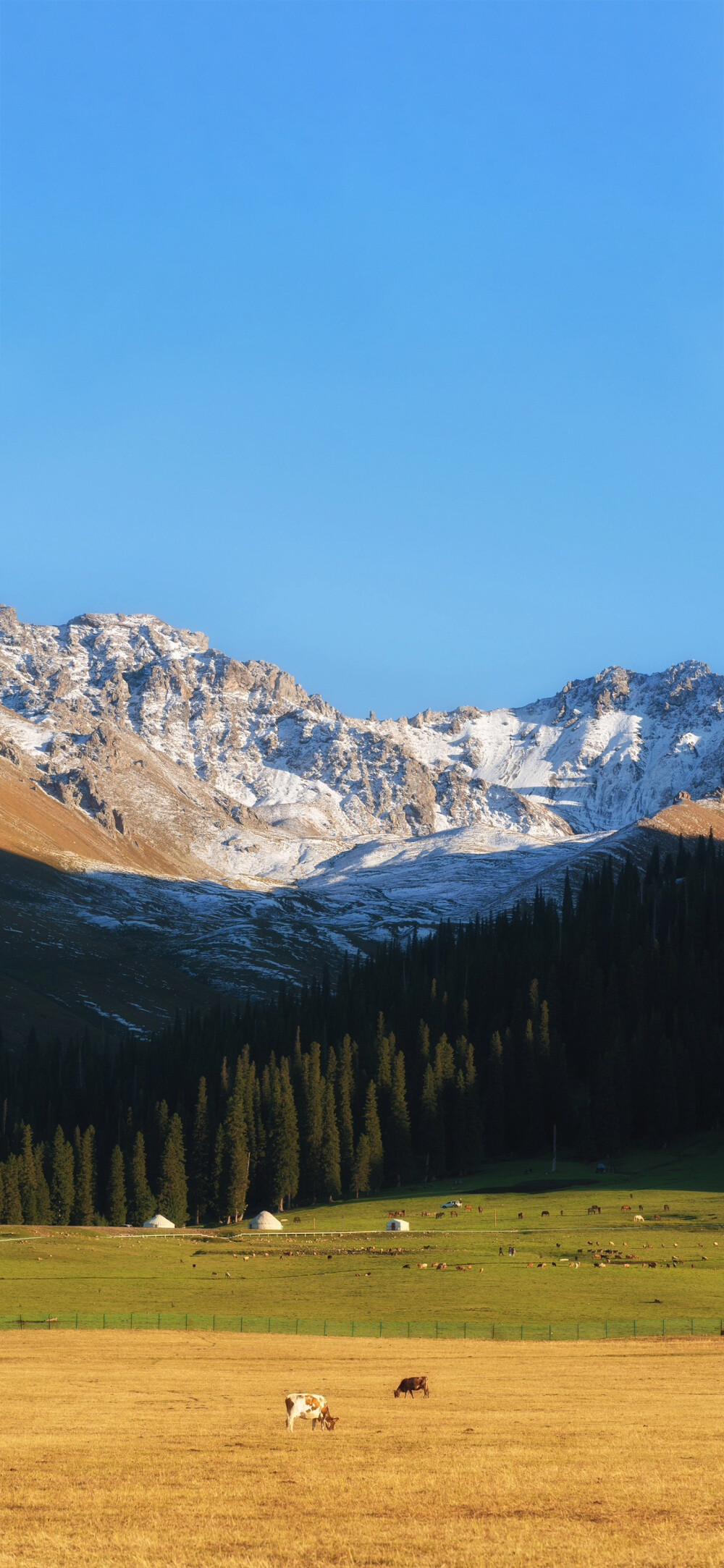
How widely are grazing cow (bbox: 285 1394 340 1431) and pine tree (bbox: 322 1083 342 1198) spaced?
129 metres

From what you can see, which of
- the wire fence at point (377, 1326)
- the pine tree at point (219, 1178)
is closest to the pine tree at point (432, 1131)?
the pine tree at point (219, 1178)

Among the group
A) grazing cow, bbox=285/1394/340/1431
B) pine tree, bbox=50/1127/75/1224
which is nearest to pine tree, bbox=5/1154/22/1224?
pine tree, bbox=50/1127/75/1224

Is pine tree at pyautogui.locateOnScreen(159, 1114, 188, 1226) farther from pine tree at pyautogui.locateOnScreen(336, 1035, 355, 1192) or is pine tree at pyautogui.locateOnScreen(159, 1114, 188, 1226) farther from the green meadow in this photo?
pine tree at pyautogui.locateOnScreen(336, 1035, 355, 1192)

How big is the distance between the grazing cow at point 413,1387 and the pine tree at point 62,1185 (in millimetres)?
122004

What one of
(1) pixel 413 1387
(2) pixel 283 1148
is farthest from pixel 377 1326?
(2) pixel 283 1148

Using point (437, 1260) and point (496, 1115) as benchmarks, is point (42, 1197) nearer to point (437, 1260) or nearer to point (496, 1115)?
point (496, 1115)

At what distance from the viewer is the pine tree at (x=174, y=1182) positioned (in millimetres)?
168375

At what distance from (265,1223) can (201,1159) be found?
1182 inches

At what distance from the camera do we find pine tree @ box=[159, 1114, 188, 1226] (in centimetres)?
16838

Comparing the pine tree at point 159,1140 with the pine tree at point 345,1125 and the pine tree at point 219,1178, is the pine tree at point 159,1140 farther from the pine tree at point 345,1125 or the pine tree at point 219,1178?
the pine tree at point 345,1125

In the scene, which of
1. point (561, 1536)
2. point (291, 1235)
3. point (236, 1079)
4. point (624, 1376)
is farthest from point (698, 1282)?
point (236, 1079)

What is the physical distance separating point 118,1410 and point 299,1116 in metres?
130

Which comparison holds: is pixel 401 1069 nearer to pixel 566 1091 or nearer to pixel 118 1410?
pixel 566 1091

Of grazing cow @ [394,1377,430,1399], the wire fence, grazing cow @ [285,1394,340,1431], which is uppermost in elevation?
grazing cow @ [285,1394,340,1431]
